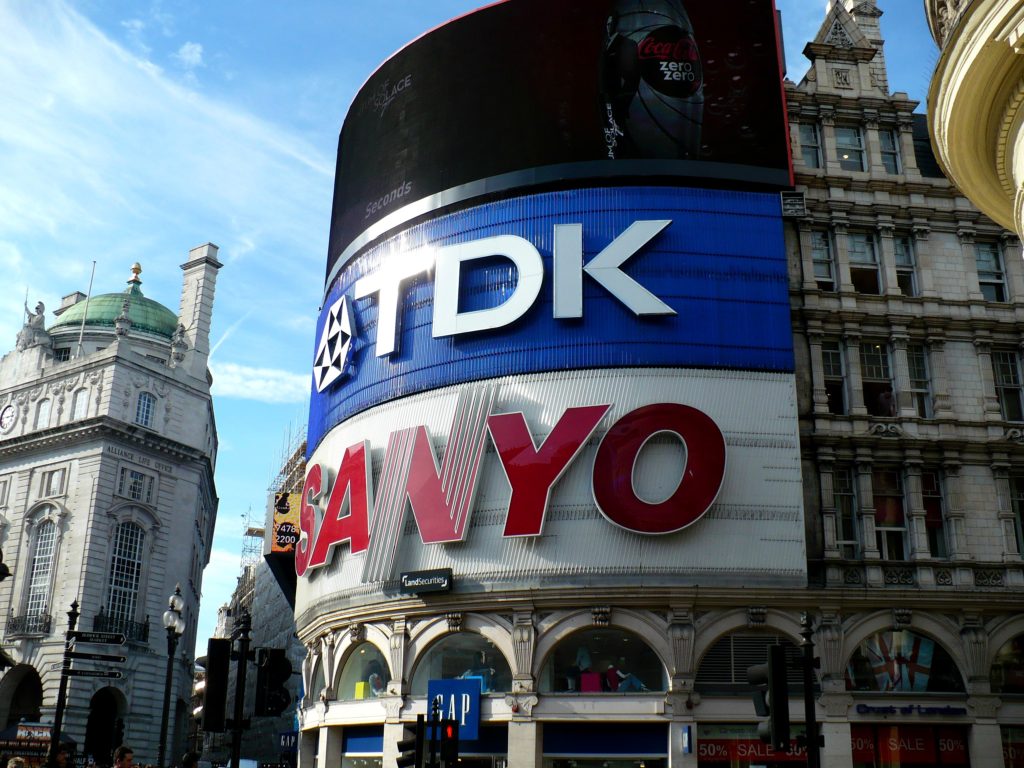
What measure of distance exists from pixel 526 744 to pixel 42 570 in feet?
135

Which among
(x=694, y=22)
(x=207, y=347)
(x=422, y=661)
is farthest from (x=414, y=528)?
(x=207, y=347)

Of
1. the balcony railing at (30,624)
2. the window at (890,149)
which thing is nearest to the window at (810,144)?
the window at (890,149)

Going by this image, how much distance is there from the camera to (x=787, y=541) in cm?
3572

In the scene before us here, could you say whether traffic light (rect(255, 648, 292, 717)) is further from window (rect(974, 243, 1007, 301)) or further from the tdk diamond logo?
window (rect(974, 243, 1007, 301))

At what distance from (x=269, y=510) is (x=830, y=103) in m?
38.6

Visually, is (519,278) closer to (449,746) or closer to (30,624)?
(449,746)

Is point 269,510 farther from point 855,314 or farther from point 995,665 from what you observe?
point 995,665

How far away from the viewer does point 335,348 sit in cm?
4641

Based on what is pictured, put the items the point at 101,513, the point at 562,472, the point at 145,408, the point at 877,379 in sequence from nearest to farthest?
the point at 562,472, the point at 877,379, the point at 101,513, the point at 145,408

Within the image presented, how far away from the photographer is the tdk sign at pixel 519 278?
38.7m

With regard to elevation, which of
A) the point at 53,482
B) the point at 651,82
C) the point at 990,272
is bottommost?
the point at 53,482

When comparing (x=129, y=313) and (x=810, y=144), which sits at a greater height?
(x=129, y=313)

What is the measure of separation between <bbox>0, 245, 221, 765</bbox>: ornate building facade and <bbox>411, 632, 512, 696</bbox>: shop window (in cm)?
3006

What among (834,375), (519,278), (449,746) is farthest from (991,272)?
(449,746)
